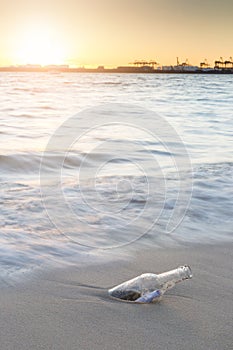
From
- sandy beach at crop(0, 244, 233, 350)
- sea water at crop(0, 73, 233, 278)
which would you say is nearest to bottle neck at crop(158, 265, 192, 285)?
sandy beach at crop(0, 244, 233, 350)

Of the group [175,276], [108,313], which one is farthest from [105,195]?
[108,313]

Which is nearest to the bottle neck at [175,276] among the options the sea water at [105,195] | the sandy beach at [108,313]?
the sandy beach at [108,313]

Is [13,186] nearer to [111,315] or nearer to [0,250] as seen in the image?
[0,250]

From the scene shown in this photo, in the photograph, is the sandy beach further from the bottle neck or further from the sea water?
the sea water

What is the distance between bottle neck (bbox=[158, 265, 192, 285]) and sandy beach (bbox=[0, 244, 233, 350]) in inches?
1.5

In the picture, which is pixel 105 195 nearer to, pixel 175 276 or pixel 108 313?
pixel 175 276

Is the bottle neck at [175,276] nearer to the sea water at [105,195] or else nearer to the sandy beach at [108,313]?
the sandy beach at [108,313]

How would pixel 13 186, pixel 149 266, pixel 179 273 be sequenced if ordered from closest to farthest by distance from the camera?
1. pixel 179 273
2. pixel 149 266
3. pixel 13 186

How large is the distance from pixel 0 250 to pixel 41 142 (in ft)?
19.5

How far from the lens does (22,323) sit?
194 cm

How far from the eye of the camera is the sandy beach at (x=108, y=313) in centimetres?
183

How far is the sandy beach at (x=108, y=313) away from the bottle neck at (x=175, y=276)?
37 millimetres

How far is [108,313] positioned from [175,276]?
51 cm

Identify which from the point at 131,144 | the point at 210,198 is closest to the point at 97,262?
the point at 210,198
